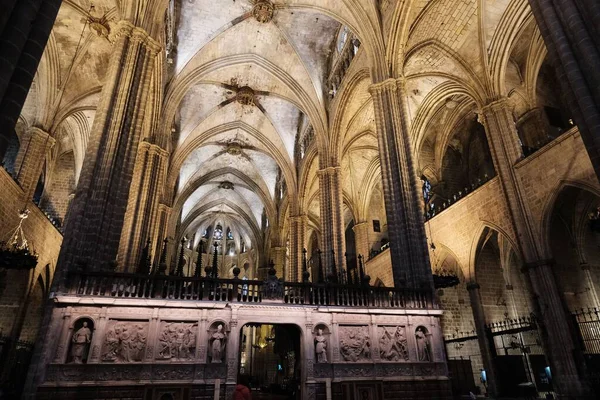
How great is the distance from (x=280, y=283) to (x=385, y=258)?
512 inches

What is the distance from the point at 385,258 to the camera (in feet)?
66.7

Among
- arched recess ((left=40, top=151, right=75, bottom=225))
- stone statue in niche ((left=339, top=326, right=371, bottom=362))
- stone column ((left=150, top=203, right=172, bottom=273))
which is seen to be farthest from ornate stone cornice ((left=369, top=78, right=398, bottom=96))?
arched recess ((left=40, top=151, right=75, bottom=225))

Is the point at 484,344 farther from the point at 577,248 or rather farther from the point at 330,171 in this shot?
the point at 330,171

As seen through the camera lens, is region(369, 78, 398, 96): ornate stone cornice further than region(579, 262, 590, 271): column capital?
No

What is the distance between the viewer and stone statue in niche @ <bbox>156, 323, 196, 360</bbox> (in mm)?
7234

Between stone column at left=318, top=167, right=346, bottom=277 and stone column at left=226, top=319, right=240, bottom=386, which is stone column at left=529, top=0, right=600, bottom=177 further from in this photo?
stone column at left=318, top=167, right=346, bottom=277

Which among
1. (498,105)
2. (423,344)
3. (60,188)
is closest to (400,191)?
(423,344)

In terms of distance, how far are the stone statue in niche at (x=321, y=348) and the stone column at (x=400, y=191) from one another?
276cm

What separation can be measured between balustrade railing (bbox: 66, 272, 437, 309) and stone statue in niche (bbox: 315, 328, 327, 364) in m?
0.74

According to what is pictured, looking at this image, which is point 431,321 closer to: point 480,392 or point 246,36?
point 480,392

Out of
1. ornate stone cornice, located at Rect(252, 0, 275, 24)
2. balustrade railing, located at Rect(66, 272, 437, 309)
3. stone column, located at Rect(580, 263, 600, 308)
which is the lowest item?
balustrade railing, located at Rect(66, 272, 437, 309)

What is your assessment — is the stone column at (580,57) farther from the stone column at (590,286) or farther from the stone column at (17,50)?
the stone column at (590,286)

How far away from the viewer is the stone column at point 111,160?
7.84m

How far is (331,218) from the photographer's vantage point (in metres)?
16.7
